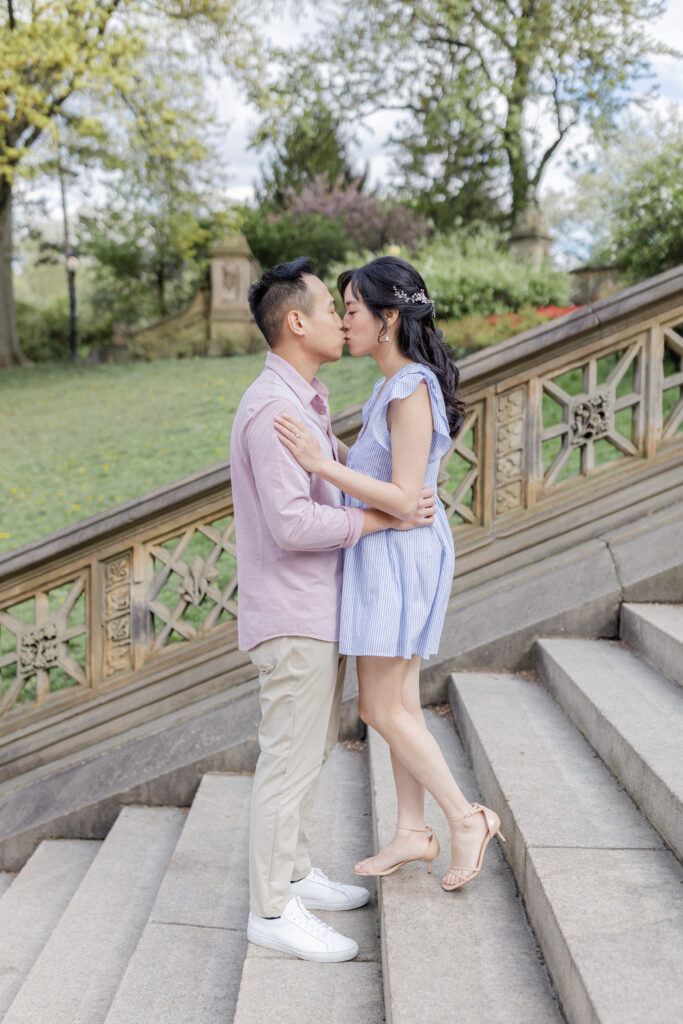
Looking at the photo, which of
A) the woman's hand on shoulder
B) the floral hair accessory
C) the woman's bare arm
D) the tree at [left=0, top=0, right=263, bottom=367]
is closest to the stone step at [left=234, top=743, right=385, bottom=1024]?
the woman's bare arm

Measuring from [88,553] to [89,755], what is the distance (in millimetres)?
1003

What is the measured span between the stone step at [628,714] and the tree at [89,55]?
13.8 m

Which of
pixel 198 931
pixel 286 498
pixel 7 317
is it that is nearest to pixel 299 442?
pixel 286 498

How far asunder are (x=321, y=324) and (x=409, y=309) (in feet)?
0.88

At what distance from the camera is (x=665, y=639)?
3.79 metres

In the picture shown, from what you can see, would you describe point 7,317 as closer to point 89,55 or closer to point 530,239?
point 89,55

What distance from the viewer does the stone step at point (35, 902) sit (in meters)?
3.41

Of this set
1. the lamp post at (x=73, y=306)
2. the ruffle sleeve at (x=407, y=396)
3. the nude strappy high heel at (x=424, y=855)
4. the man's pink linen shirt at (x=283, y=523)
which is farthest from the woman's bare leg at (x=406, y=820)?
the lamp post at (x=73, y=306)

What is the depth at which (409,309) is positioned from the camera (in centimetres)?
272

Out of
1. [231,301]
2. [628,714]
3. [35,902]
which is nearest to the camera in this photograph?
[628,714]

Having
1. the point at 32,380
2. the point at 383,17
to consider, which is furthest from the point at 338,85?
the point at 32,380

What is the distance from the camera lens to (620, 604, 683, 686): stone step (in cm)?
369

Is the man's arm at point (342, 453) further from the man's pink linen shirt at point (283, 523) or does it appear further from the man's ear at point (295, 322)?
the man's ear at point (295, 322)

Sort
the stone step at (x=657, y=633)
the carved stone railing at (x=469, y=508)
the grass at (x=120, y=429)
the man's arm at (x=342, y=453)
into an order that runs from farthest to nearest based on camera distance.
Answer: the grass at (x=120, y=429) → the carved stone railing at (x=469, y=508) → the stone step at (x=657, y=633) → the man's arm at (x=342, y=453)
